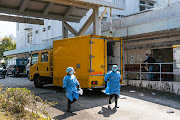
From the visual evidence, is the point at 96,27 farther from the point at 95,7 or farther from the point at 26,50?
the point at 26,50

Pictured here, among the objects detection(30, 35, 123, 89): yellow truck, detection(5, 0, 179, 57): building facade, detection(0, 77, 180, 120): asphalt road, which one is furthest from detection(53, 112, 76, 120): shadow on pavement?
detection(5, 0, 179, 57): building facade

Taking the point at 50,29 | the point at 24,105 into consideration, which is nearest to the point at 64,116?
the point at 24,105

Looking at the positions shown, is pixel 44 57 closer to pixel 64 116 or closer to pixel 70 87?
pixel 70 87

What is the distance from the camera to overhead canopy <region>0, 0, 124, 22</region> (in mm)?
12274

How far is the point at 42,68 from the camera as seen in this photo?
1259cm

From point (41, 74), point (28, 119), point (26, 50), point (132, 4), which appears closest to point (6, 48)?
point (26, 50)

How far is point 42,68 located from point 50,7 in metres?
4.66

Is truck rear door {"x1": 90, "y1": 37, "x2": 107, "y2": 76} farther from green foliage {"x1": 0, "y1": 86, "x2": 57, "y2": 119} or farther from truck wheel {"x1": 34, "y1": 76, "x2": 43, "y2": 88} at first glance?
truck wheel {"x1": 34, "y1": 76, "x2": 43, "y2": 88}

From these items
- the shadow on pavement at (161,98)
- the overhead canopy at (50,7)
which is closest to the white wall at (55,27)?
the overhead canopy at (50,7)

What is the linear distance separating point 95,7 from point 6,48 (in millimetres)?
47852

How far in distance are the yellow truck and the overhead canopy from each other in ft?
9.21

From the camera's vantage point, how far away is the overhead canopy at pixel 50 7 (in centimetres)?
1227

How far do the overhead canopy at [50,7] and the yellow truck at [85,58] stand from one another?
281cm

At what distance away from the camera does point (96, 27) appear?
43.6 feet
